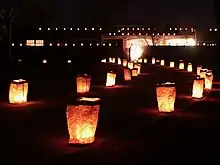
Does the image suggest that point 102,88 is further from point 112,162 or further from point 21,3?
point 21,3

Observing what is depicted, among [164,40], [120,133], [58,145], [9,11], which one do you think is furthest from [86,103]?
[164,40]

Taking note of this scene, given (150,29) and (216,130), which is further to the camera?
(150,29)

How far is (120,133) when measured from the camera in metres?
8.45

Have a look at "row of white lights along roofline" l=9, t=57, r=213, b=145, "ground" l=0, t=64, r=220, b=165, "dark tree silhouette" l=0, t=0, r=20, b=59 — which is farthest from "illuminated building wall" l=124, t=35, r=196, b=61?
"ground" l=0, t=64, r=220, b=165

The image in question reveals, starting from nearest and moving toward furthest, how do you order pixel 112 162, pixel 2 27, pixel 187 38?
pixel 112 162
pixel 2 27
pixel 187 38

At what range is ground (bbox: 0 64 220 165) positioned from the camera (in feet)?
21.6

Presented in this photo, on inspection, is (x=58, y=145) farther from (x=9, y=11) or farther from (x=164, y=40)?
(x=164, y=40)

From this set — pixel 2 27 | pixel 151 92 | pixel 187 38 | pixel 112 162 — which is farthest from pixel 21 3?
pixel 187 38

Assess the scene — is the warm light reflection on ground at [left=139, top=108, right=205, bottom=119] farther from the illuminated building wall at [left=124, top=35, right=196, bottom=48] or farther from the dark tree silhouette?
the illuminated building wall at [left=124, top=35, right=196, bottom=48]

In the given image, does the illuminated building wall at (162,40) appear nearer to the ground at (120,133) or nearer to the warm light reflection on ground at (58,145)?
the ground at (120,133)

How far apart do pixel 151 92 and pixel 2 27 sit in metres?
24.3

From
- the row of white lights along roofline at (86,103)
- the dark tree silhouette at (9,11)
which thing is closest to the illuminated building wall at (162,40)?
the dark tree silhouette at (9,11)

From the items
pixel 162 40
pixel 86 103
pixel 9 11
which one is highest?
pixel 9 11

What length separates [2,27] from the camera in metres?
37.4
